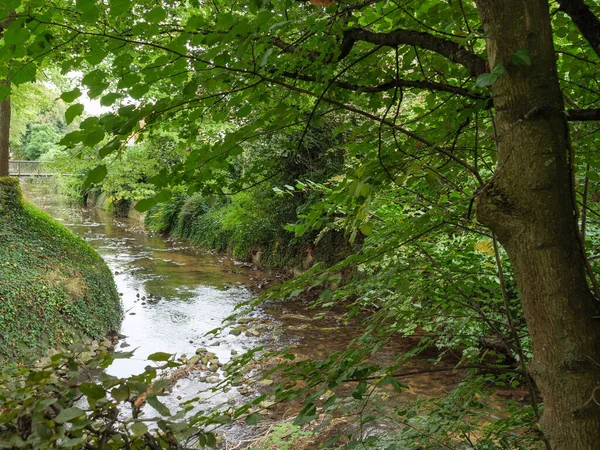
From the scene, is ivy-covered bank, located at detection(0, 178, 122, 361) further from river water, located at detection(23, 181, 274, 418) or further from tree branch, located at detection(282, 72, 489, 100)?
tree branch, located at detection(282, 72, 489, 100)

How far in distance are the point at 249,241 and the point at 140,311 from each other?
4.92m

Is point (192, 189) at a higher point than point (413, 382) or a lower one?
higher

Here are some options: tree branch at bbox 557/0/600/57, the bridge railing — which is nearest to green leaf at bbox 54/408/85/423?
tree branch at bbox 557/0/600/57

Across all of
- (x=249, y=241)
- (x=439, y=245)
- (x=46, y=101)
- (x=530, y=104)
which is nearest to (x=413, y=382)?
(x=439, y=245)

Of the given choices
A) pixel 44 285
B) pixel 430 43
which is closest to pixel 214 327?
pixel 44 285

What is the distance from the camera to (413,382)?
5414mm

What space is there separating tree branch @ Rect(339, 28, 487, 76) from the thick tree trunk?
0.89ft

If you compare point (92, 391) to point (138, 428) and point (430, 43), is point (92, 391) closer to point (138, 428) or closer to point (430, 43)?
point (138, 428)

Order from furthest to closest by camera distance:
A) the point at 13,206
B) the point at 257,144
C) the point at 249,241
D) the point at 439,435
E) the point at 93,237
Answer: the point at 93,237 → the point at 249,241 → the point at 257,144 → the point at 13,206 → the point at 439,435

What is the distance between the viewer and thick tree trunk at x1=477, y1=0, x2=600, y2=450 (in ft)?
3.28

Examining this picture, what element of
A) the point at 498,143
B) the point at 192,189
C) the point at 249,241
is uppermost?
the point at 498,143

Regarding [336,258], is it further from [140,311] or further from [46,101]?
[46,101]

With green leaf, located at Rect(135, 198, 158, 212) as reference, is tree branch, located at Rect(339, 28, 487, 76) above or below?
above

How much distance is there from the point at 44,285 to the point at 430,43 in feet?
22.2
